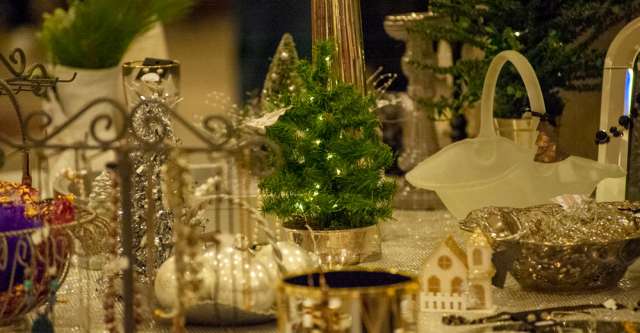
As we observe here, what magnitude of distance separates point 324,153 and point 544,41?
53 centimetres

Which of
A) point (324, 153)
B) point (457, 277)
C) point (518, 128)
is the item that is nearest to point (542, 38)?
point (518, 128)

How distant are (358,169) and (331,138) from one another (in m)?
0.05

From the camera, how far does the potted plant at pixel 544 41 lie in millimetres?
1829

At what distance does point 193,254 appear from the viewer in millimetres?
1034

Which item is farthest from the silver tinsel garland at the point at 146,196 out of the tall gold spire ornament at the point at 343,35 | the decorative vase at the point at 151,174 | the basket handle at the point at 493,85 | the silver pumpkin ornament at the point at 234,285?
the basket handle at the point at 493,85

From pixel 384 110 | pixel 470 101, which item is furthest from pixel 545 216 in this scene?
pixel 384 110

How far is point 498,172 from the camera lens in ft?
5.13

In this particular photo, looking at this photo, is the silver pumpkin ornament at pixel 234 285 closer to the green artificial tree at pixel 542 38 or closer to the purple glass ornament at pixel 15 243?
the purple glass ornament at pixel 15 243

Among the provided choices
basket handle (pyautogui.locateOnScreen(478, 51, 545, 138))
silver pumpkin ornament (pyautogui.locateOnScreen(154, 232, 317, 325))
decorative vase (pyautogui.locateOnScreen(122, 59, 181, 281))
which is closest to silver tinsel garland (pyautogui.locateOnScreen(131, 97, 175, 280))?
decorative vase (pyautogui.locateOnScreen(122, 59, 181, 281))

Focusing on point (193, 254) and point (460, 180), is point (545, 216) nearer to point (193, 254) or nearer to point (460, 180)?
point (460, 180)

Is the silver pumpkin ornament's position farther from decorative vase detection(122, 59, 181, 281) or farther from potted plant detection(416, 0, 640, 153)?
potted plant detection(416, 0, 640, 153)

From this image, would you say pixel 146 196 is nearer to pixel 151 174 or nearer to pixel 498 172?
pixel 151 174

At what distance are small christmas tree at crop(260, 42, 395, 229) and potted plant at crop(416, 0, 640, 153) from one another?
1.33 feet

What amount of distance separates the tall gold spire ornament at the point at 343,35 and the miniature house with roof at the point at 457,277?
41 centimetres
